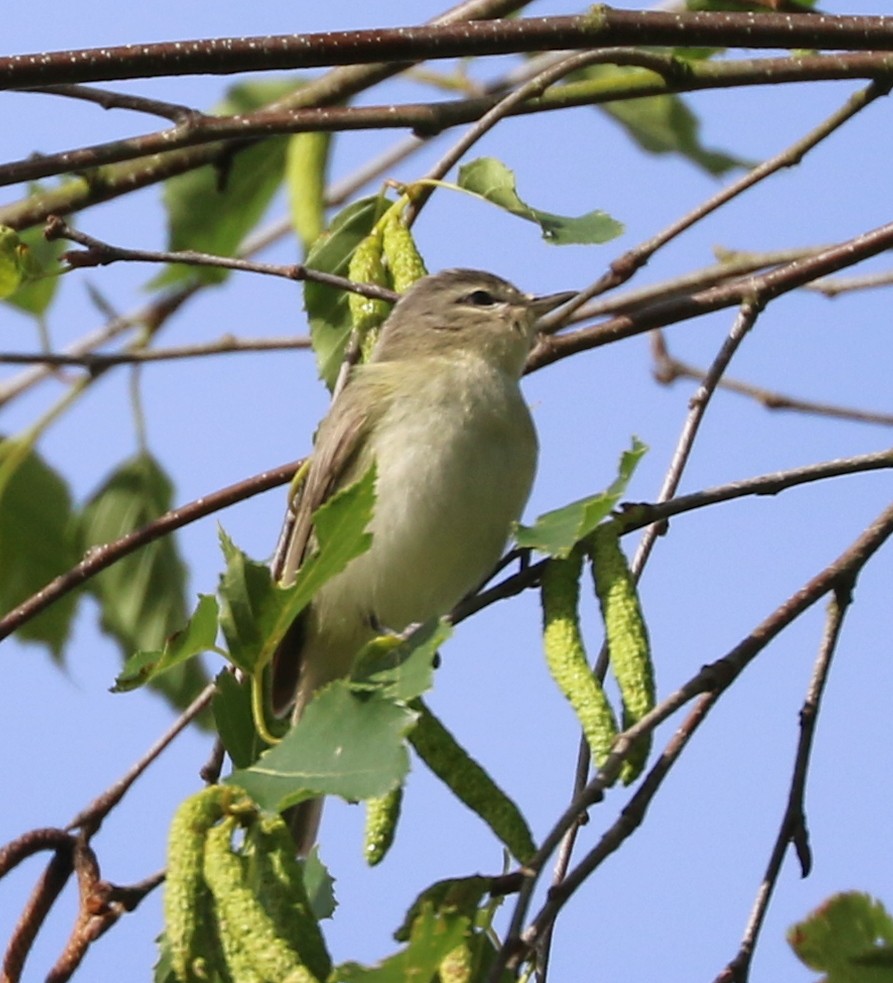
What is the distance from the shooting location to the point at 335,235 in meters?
3.30

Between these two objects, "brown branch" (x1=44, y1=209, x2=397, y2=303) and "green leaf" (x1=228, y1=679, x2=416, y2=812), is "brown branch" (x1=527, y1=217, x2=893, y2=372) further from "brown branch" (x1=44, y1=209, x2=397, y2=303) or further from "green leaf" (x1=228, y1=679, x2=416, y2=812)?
"green leaf" (x1=228, y1=679, x2=416, y2=812)

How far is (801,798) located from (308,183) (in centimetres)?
189

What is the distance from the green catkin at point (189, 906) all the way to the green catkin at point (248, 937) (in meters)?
0.02

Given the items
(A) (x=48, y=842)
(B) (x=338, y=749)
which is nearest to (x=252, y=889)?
(B) (x=338, y=749)

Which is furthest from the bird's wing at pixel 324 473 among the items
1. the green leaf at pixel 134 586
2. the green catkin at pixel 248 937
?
the green catkin at pixel 248 937

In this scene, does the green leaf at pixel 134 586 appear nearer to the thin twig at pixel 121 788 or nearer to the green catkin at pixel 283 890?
the thin twig at pixel 121 788

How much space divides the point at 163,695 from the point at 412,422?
79 centimetres

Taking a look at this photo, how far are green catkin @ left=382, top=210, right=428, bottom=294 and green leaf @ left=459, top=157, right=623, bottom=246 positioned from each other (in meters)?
0.17

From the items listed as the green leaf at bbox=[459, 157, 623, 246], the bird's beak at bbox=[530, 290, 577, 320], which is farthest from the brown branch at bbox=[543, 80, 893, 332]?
the bird's beak at bbox=[530, 290, 577, 320]

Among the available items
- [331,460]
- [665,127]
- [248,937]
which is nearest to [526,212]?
[331,460]

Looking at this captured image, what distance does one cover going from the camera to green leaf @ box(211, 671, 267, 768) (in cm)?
201

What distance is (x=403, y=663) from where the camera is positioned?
5.93ft

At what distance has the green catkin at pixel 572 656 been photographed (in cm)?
178

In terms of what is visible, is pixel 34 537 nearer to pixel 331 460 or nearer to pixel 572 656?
pixel 331 460
